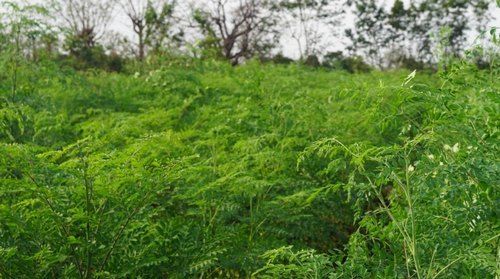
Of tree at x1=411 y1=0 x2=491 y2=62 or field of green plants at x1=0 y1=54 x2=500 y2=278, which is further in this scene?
tree at x1=411 y1=0 x2=491 y2=62

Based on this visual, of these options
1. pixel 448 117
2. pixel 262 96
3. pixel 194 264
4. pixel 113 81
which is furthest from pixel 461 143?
pixel 113 81

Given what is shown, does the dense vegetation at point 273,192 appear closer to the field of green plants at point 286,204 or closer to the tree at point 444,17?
the field of green plants at point 286,204

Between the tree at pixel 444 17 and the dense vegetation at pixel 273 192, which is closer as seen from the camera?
the dense vegetation at pixel 273 192

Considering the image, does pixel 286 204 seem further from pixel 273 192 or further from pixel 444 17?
pixel 444 17

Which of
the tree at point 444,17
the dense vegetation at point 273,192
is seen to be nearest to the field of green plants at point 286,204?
the dense vegetation at point 273,192

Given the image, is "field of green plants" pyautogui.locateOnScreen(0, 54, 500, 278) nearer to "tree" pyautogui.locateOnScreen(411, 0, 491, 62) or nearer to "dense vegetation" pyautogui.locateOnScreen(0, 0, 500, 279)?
"dense vegetation" pyautogui.locateOnScreen(0, 0, 500, 279)

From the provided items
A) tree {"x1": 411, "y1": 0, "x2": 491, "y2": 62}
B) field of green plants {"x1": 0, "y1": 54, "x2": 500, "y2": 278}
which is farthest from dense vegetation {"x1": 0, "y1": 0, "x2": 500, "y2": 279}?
tree {"x1": 411, "y1": 0, "x2": 491, "y2": 62}

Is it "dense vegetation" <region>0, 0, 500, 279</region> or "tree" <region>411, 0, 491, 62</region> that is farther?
"tree" <region>411, 0, 491, 62</region>

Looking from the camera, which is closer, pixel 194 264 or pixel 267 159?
pixel 194 264

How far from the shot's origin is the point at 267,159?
438 cm

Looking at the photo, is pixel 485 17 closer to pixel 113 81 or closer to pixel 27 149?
pixel 113 81

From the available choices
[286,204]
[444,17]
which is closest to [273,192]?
[286,204]

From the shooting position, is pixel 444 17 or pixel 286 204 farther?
pixel 444 17

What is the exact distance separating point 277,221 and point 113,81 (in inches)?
346
